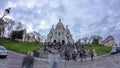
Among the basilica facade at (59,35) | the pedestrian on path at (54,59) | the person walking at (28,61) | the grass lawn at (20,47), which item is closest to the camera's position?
the person walking at (28,61)

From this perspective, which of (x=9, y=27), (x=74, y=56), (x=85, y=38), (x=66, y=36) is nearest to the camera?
(x=74, y=56)

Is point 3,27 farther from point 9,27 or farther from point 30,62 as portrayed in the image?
point 30,62

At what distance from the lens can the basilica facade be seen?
124000 millimetres

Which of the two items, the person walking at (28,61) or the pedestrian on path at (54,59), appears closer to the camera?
the person walking at (28,61)

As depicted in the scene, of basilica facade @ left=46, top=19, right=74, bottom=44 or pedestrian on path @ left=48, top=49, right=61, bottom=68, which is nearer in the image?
pedestrian on path @ left=48, top=49, right=61, bottom=68

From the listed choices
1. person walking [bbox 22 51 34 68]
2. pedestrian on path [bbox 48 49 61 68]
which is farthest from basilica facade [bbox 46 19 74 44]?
person walking [bbox 22 51 34 68]

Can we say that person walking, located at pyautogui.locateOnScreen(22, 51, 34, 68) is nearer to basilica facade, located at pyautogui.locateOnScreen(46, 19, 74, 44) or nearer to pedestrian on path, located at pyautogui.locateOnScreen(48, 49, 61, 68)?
pedestrian on path, located at pyautogui.locateOnScreen(48, 49, 61, 68)

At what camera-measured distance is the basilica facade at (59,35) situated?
407 ft

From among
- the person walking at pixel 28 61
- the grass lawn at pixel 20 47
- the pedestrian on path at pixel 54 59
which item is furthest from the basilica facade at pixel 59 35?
the person walking at pixel 28 61

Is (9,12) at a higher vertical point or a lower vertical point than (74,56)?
higher

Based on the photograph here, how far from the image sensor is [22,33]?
103000mm

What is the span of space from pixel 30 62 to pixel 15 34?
8522 centimetres

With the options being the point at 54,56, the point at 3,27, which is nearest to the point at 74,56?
the point at 54,56

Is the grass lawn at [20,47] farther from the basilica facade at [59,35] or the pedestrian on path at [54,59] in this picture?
the basilica facade at [59,35]
